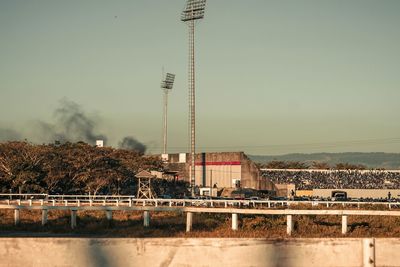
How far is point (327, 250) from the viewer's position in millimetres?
10867

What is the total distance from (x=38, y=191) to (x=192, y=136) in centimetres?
1896

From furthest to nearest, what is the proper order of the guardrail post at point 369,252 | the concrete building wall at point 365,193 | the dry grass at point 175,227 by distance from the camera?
the concrete building wall at point 365,193, the dry grass at point 175,227, the guardrail post at point 369,252

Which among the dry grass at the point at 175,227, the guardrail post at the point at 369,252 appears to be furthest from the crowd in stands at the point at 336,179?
the guardrail post at the point at 369,252

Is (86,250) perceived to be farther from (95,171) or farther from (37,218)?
(95,171)

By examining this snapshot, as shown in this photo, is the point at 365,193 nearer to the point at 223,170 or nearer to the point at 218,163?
the point at 223,170

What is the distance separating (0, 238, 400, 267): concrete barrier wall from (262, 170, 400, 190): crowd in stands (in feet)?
307

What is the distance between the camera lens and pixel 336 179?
108 meters

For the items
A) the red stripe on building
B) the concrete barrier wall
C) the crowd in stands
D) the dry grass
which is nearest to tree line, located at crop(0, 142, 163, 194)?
the red stripe on building

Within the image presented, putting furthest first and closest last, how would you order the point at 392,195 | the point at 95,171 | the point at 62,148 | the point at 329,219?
the point at 392,195 → the point at 62,148 → the point at 95,171 → the point at 329,219

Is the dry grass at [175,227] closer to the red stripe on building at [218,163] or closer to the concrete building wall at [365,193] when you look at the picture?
the red stripe on building at [218,163]

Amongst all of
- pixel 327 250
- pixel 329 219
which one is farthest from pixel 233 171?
pixel 327 250

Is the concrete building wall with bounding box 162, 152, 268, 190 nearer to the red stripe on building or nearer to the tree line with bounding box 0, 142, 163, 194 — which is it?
the red stripe on building

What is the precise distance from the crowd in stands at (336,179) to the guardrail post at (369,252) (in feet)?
305

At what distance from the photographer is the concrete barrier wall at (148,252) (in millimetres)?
10266
